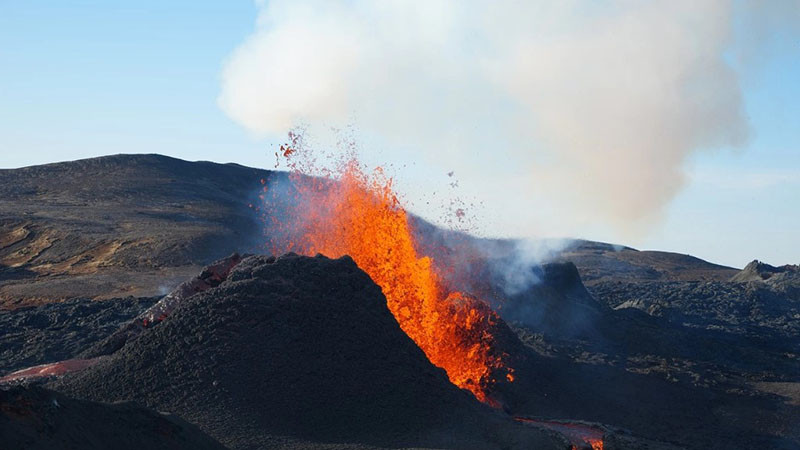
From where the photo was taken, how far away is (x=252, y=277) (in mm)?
17562

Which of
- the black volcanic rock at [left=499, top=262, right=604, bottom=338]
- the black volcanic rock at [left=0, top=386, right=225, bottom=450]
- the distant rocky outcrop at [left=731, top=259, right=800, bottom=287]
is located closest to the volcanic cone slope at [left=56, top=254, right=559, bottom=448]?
the black volcanic rock at [left=0, top=386, right=225, bottom=450]

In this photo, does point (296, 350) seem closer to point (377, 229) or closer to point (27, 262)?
point (377, 229)

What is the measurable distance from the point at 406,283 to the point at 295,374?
7.72m

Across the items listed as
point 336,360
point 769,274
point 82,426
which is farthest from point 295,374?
point 769,274

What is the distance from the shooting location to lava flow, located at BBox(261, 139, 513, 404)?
22.0 meters

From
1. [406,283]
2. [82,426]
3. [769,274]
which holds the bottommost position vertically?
[82,426]

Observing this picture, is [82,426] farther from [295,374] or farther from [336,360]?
[336,360]

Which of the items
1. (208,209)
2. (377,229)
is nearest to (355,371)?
(377,229)

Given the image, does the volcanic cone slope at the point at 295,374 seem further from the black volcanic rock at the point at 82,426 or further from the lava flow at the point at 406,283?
the lava flow at the point at 406,283

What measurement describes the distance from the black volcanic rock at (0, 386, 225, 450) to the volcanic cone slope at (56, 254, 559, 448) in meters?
1.54

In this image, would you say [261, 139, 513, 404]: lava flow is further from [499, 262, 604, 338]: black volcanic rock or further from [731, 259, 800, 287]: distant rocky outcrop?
[731, 259, 800, 287]: distant rocky outcrop

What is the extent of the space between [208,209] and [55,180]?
14.9 metres

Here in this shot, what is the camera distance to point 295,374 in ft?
50.3

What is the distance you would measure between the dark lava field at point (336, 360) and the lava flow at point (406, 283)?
0.83 meters
